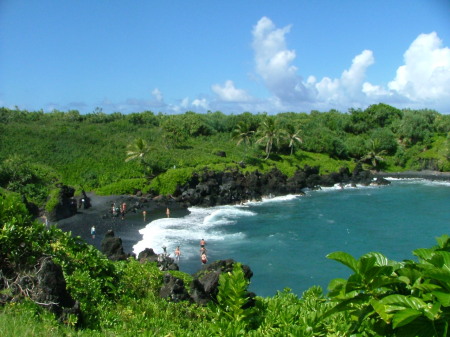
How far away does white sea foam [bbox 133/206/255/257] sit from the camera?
3202 centimetres

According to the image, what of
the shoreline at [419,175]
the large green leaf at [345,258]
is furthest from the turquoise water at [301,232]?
the large green leaf at [345,258]

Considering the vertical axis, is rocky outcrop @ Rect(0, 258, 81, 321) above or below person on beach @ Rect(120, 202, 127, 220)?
above

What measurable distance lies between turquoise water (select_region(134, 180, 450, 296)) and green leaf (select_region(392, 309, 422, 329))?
20886 millimetres

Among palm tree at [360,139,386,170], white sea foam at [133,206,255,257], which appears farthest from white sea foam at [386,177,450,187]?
white sea foam at [133,206,255,257]

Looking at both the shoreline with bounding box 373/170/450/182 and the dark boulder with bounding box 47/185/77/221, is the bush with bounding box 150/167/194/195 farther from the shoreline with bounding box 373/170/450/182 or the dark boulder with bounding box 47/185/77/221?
the shoreline with bounding box 373/170/450/182

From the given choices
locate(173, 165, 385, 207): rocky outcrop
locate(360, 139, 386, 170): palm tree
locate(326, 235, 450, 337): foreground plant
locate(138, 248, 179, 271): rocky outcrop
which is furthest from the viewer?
locate(360, 139, 386, 170): palm tree

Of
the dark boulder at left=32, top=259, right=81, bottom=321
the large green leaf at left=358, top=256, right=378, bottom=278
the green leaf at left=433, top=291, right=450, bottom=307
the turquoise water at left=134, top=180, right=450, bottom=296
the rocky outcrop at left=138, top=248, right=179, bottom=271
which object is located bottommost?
the turquoise water at left=134, top=180, right=450, bottom=296

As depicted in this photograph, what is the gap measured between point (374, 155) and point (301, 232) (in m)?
42.9

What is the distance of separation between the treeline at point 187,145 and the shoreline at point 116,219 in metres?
2.79

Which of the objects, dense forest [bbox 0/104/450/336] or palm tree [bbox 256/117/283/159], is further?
palm tree [bbox 256/117/283/159]

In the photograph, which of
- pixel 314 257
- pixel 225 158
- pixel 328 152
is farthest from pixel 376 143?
pixel 314 257

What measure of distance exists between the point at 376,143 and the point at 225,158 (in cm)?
3116

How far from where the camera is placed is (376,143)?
73375mm

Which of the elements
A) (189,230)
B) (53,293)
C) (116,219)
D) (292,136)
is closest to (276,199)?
(292,136)
